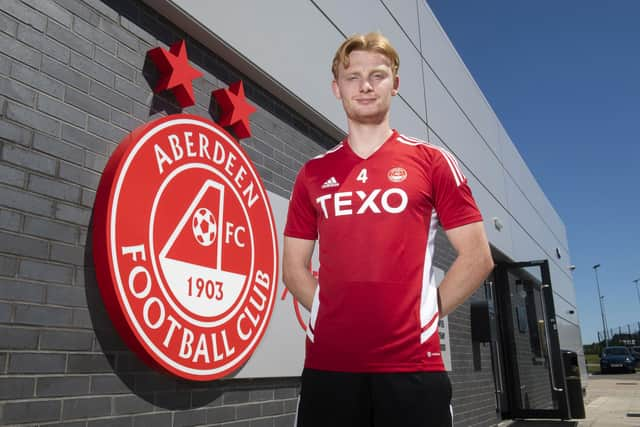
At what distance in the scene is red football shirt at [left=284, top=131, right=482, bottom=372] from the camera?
4.66 feet

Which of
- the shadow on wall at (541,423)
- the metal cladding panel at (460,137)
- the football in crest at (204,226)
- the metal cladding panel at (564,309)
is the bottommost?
the shadow on wall at (541,423)

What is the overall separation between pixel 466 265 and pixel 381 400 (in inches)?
17.2

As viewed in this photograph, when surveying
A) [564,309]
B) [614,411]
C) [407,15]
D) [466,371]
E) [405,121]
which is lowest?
[614,411]

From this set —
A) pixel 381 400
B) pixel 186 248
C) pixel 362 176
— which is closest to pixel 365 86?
pixel 362 176

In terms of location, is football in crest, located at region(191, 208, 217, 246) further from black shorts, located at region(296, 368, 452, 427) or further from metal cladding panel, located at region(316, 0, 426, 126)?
metal cladding panel, located at region(316, 0, 426, 126)

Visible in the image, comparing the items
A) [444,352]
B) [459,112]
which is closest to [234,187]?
[444,352]

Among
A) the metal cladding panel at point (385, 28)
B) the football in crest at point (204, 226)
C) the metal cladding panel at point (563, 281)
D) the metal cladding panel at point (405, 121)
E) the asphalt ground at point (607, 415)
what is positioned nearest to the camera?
the football in crest at point (204, 226)

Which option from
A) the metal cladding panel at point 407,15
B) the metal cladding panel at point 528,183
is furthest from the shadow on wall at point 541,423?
the metal cladding panel at point 407,15

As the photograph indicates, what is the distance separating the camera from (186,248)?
3031 millimetres

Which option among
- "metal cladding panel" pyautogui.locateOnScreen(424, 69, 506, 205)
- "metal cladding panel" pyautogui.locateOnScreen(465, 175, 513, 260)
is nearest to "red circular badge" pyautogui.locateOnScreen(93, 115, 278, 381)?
"metal cladding panel" pyautogui.locateOnScreen(424, 69, 506, 205)

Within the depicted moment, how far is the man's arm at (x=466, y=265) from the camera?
1.52m

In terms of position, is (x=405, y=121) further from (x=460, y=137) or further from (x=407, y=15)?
(x=460, y=137)

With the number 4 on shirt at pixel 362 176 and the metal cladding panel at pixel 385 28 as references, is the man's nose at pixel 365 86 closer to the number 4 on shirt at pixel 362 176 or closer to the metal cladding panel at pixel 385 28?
the number 4 on shirt at pixel 362 176

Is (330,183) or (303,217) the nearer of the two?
(330,183)
